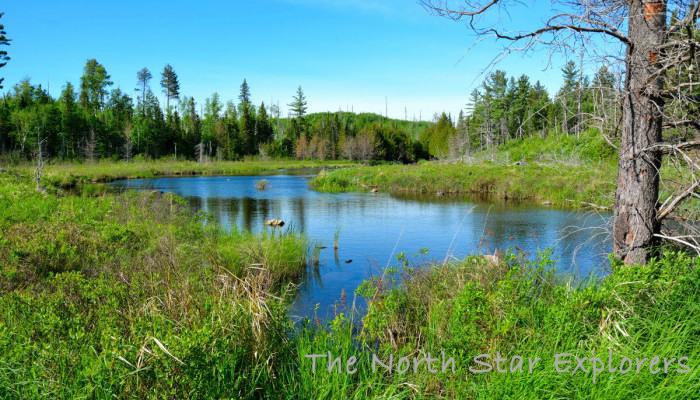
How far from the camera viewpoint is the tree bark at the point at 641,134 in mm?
4906

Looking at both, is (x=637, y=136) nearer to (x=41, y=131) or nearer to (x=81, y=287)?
(x=81, y=287)

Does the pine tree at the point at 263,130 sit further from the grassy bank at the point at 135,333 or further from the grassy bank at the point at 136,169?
the grassy bank at the point at 135,333

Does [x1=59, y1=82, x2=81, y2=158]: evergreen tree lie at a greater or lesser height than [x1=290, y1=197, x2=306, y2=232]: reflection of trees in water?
greater

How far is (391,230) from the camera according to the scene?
652 inches

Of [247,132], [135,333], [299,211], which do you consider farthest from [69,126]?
[135,333]

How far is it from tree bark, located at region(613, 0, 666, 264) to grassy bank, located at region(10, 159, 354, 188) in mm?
31759

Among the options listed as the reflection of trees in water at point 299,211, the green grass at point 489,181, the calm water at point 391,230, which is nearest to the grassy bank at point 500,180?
the green grass at point 489,181

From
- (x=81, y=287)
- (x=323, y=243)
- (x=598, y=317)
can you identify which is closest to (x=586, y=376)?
(x=598, y=317)

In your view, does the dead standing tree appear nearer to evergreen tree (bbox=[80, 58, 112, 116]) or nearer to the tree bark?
the tree bark

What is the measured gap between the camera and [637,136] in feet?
16.4

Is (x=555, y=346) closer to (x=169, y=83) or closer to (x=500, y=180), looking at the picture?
(x=500, y=180)

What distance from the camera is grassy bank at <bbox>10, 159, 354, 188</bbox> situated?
34.2 m

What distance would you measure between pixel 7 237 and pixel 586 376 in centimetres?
906

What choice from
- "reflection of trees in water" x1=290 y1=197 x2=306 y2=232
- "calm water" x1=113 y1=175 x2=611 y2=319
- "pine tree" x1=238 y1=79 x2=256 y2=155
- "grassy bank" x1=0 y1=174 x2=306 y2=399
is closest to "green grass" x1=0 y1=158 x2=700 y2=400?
"grassy bank" x1=0 y1=174 x2=306 y2=399
